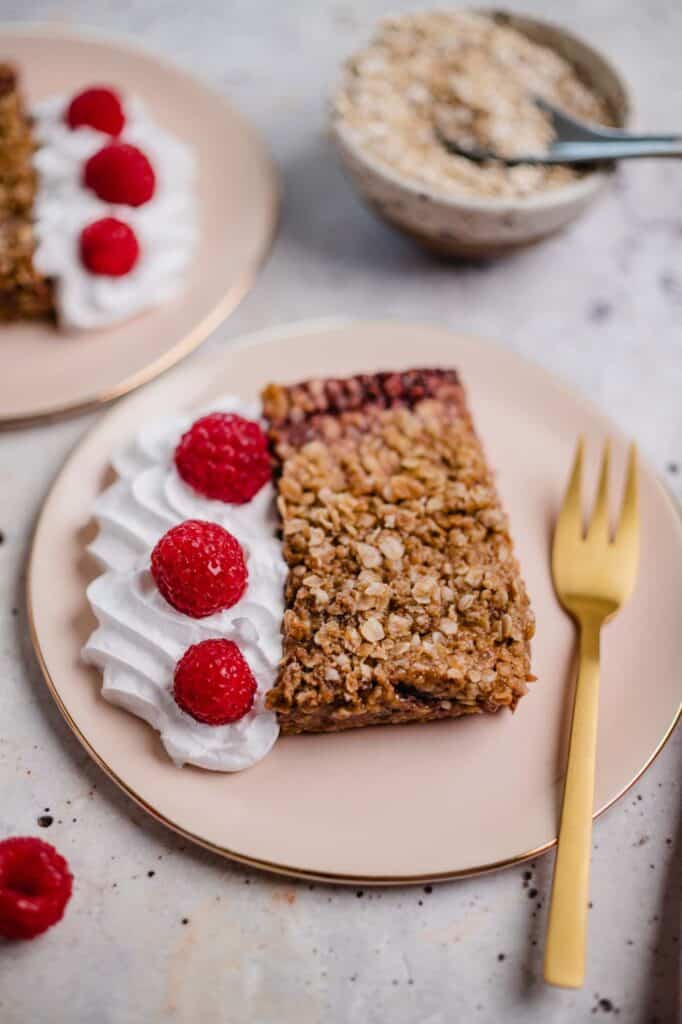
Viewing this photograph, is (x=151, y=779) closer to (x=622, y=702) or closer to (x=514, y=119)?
(x=622, y=702)

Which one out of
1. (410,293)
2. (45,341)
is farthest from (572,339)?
(45,341)

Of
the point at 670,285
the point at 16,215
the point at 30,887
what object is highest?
the point at 670,285

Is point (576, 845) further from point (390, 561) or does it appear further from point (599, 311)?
point (599, 311)

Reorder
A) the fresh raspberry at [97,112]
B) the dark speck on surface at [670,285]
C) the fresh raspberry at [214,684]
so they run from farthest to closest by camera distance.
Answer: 1. the dark speck on surface at [670,285]
2. the fresh raspberry at [97,112]
3. the fresh raspberry at [214,684]

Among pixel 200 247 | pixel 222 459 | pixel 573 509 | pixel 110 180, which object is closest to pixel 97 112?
pixel 110 180

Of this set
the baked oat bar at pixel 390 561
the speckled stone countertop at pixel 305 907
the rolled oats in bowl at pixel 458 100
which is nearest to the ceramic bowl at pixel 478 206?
the rolled oats in bowl at pixel 458 100

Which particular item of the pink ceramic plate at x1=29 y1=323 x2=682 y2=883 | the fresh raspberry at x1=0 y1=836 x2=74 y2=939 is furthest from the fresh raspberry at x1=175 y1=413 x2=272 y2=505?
the fresh raspberry at x1=0 y1=836 x2=74 y2=939

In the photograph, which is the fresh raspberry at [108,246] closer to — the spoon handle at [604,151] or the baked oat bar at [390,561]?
the baked oat bar at [390,561]

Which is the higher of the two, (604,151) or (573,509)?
(604,151)
